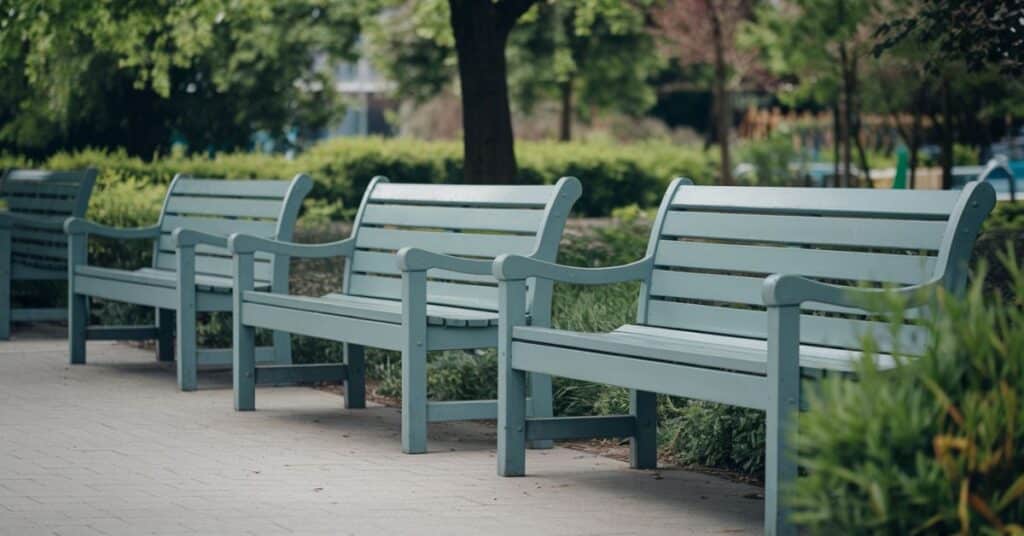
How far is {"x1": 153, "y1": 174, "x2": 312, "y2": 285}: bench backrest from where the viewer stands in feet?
29.6

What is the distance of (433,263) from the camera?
700 cm

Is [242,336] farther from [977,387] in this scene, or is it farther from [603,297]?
[977,387]

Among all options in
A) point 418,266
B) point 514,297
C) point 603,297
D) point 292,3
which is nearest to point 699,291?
point 514,297

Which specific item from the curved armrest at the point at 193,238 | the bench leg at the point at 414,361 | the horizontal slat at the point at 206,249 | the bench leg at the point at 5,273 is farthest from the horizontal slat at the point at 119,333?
the bench leg at the point at 414,361

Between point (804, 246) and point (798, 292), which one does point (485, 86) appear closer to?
point (804, 246)

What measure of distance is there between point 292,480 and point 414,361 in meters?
0.83

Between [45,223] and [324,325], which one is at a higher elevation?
[45,223]

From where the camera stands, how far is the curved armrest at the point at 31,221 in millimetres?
11375

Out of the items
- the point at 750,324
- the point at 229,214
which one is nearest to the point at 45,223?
the point at 229,214

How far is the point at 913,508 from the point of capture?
3225 mm

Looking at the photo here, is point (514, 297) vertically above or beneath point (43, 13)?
beneath

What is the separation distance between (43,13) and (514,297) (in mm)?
7438

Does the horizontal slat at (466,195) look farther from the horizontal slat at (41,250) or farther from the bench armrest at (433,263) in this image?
the horizontal slat at (41,250)

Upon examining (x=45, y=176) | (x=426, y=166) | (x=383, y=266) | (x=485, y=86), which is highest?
(x=485, y=86)
